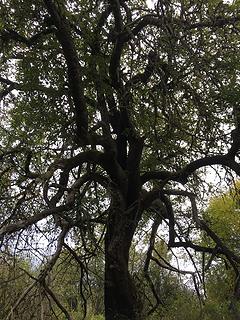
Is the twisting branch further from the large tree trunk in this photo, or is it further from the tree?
the large tree trunk

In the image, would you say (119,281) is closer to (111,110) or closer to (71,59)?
(111,110)

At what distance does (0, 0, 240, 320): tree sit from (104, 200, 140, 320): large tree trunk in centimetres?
2

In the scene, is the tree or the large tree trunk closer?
the tree

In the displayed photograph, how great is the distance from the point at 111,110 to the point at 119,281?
3.03m

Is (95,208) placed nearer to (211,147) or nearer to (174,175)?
(174,175)

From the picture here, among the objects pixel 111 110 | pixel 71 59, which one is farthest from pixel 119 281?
pixel 71 59

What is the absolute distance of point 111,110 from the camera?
9.37 metres

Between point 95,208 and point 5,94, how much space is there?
9.55ft

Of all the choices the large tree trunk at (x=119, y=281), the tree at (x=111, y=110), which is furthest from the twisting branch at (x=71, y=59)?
the large tree trunk at (x=119, y=281)

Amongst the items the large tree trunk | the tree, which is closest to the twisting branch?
the tree

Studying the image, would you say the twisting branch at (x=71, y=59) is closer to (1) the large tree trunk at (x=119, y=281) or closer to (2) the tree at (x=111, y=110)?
(2) the tree at (x=111, y=110)

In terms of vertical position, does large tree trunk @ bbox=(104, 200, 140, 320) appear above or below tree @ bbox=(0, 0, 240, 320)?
below

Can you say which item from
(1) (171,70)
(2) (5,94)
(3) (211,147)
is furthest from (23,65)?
(3) (211,147)

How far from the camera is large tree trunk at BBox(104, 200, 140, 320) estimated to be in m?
8.86
